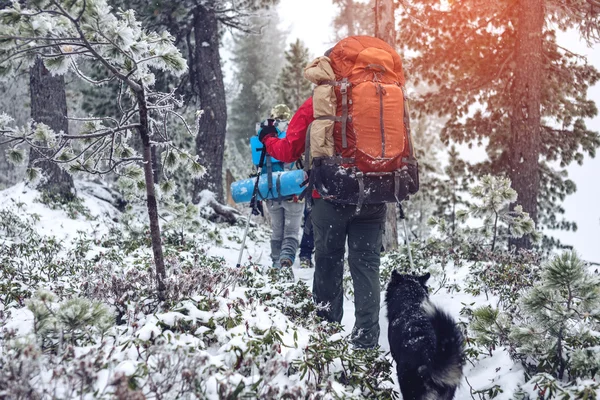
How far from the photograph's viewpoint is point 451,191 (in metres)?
12.4

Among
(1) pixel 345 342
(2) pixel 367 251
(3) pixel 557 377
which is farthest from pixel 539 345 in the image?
(2) pixel 367 251

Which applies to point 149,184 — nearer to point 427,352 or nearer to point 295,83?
point 427,352

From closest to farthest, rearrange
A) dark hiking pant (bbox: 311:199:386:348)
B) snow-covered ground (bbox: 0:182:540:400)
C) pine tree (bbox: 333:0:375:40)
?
snow-covered ground (bbox: 0:182:540:400) → dark hiking pant (bbox: 311:199:386:348) → pine tree (bbox: 333:0:375:40)

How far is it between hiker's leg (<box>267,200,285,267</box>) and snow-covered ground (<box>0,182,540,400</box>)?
1.62ft

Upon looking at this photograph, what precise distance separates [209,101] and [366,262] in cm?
846

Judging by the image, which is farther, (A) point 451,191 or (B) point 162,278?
(A) point 451,191

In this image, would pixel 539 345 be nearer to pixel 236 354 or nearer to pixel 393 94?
pixel 236 354

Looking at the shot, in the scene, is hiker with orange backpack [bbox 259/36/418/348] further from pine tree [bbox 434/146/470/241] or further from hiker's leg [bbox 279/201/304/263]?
pine tree [bbox 434/146/470/241]

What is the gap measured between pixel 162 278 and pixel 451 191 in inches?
419

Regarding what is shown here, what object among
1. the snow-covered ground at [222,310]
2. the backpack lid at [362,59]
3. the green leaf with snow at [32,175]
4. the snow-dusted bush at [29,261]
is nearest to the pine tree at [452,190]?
the snow-covered ground at [222,310]

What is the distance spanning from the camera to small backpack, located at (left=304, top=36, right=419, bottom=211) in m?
3.63

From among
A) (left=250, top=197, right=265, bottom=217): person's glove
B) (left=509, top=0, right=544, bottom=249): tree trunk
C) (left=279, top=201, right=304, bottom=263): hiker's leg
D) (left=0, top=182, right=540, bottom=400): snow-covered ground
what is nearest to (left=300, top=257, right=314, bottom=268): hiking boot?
(left=0, top=182, right=540, bottom=400): snow-covered ground

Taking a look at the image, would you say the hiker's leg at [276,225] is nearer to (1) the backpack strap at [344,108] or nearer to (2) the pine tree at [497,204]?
(2) the pine tree at [497,204]

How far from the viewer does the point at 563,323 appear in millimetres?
2510
